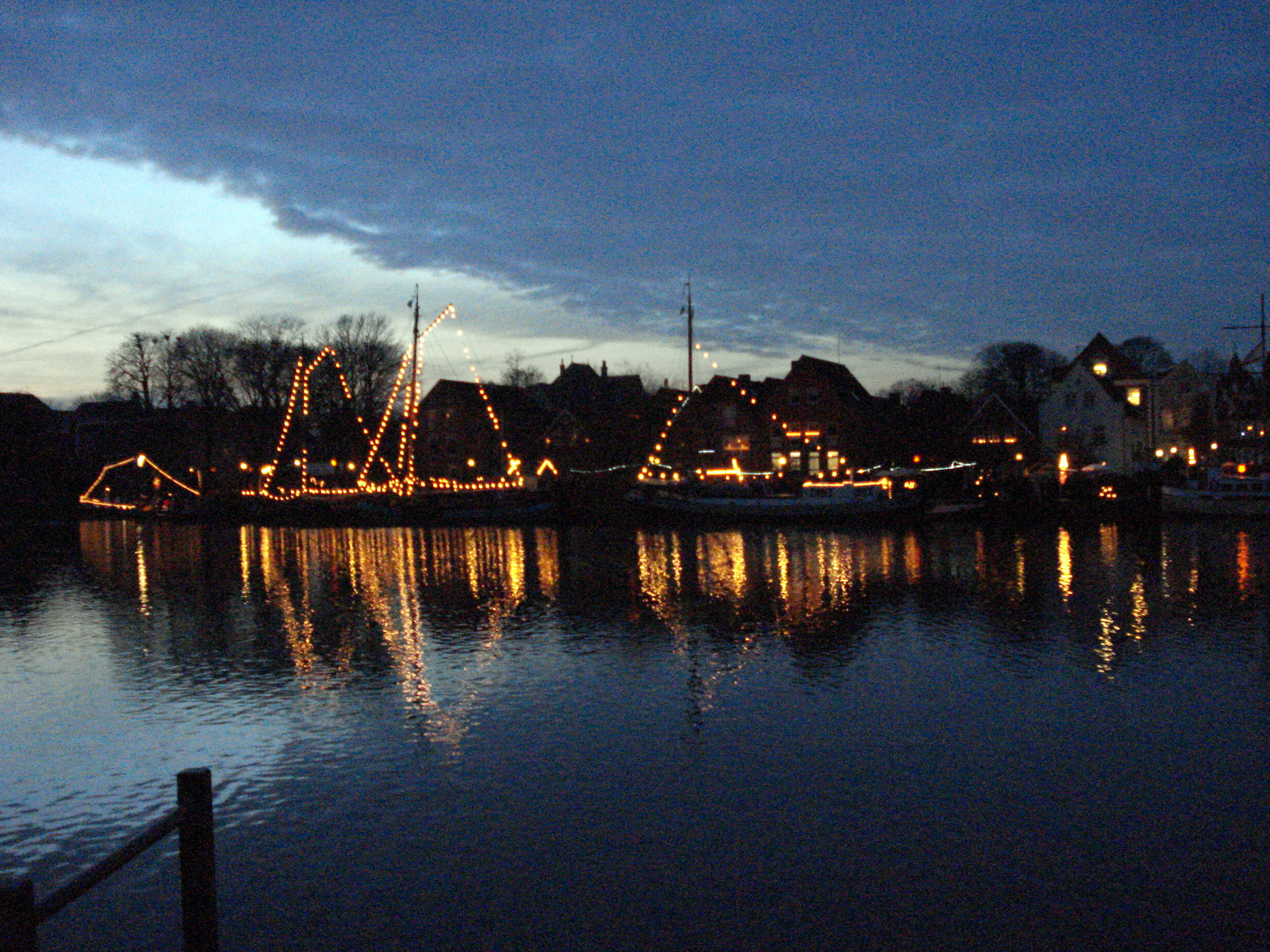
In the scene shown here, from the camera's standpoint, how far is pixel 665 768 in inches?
379

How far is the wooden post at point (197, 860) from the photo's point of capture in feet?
17.3

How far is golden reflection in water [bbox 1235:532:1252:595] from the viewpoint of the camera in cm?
2285

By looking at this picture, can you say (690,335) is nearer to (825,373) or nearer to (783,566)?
(825,373)

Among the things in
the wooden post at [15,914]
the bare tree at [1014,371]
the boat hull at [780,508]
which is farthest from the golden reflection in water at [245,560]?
the bare tree at [1014,371]

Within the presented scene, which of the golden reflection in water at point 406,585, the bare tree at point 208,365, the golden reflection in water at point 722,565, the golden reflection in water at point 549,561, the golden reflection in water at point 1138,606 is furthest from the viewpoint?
the bare tree at point 208,365

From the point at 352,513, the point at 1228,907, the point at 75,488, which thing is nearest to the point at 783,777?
the point at 1228,907

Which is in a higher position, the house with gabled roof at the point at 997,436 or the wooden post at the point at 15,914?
the house with gabled roof at the point at 997,436

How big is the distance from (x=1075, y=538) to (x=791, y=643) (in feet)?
83.2

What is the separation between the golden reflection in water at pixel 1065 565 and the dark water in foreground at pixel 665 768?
678mm

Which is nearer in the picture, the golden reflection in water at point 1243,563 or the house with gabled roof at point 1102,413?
the golden reflection in water at point 1243,563

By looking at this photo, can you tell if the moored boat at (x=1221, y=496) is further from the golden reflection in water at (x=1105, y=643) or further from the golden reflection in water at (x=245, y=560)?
the golden reflection in water at (x=245, y=560)

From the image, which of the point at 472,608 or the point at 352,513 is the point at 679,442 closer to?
the point at 352,513

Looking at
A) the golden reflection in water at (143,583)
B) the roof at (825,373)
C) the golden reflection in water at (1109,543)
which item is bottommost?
the golden reflection in water at (1109,543)

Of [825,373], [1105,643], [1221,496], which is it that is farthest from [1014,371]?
[1105,643]
